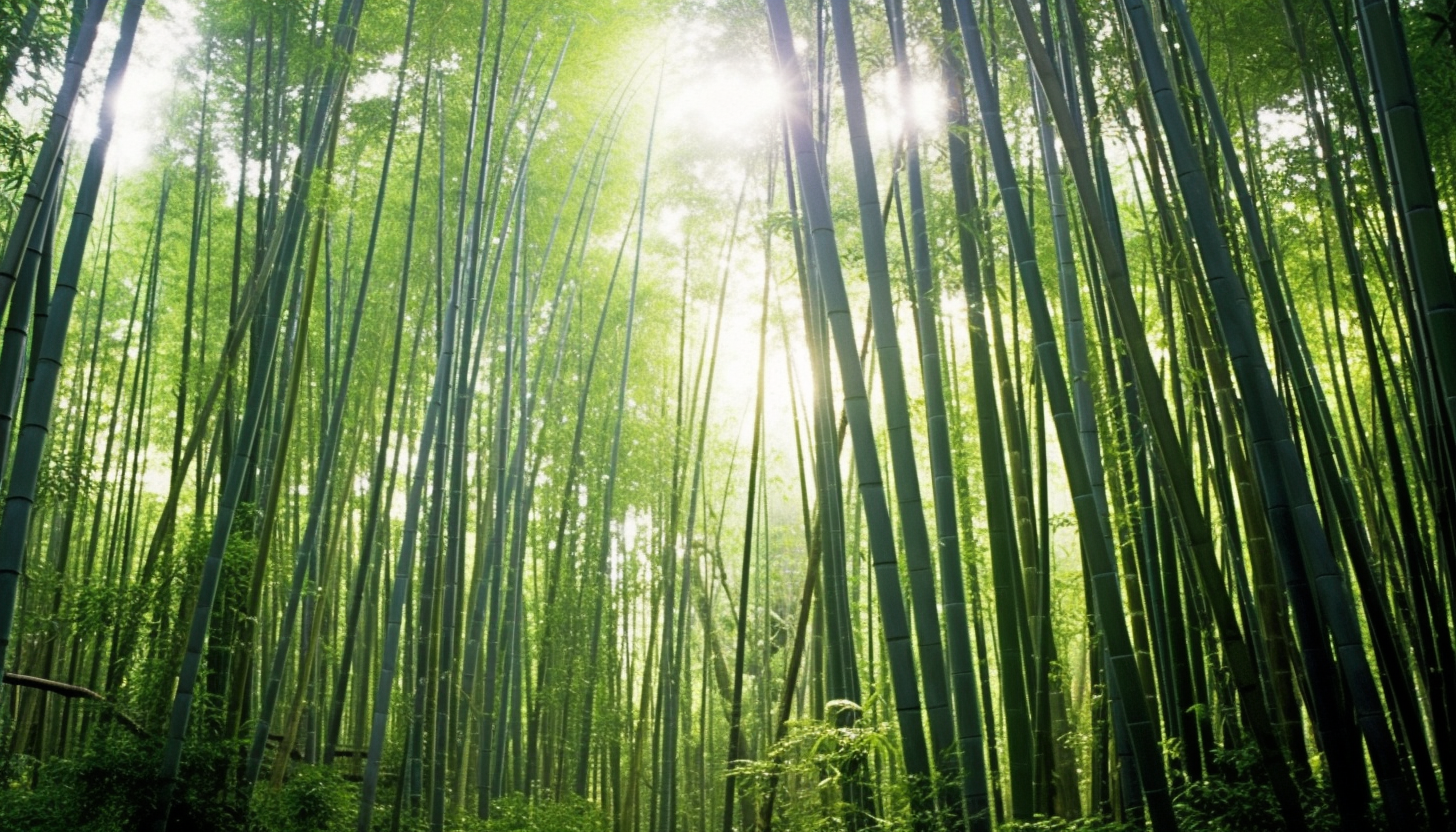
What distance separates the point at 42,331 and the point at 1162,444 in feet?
9.13

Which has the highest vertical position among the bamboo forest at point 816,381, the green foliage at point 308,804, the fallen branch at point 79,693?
the bamboo forest at point 816,381

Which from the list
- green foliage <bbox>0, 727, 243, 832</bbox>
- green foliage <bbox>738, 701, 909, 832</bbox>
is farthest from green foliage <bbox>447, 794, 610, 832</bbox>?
green foliage <bbox>738, 701, 909, 832</bbox>

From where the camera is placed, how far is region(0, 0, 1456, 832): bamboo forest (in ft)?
6.63

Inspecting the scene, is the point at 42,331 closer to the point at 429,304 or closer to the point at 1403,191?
A: the point at 1403,191

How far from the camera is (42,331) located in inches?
100

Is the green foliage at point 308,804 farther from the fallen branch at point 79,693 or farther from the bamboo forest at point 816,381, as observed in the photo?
the fallen branch at point 79,693

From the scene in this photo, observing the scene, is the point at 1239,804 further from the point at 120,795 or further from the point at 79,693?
the point at 79,693

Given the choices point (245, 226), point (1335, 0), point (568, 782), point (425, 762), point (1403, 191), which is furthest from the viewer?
point (568, 782)

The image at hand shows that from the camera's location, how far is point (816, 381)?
366cm

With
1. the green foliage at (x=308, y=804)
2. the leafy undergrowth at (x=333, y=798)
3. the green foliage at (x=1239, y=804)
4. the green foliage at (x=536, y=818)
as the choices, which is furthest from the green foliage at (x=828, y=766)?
the green foliage at (x=308, y=804)

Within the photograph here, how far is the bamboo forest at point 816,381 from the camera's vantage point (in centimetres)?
202

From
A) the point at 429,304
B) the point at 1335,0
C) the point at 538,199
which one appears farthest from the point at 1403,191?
the point at 429,304

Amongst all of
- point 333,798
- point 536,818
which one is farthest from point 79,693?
point 536,818

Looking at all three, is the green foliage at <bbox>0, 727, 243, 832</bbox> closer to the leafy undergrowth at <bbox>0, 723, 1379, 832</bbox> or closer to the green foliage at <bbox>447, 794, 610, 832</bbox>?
the leafy undergrowth at <bbox>0, 723, 1379, 832</bbox>
